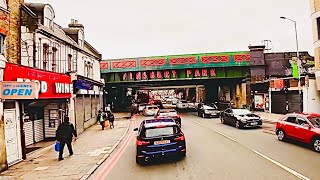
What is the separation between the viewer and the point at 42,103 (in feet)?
55.7

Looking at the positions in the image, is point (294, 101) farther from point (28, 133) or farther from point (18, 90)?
point (18, 90)

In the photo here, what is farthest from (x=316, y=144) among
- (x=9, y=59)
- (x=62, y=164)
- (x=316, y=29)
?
(x=316, y=29)

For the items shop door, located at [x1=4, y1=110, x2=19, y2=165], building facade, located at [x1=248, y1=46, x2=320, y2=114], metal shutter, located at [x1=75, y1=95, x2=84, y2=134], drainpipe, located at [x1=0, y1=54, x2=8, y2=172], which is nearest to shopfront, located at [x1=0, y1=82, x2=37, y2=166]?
shop door, located at [x1=4, y1=110, x2=19, y2=165]

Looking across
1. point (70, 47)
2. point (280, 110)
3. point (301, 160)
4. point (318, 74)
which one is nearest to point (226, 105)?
point (280, 110)

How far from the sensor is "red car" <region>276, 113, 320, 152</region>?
39.6 ft

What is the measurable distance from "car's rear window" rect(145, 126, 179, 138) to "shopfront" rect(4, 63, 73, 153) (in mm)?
5329

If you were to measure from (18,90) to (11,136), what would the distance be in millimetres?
2056

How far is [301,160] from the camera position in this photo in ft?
33.7

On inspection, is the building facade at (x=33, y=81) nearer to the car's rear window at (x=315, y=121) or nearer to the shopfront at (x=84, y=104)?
the shopfront at (x=84, y=104)

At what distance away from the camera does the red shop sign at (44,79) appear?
37.8 ft

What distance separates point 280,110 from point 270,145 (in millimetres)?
19436

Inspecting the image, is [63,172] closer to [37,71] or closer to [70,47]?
[37,71]

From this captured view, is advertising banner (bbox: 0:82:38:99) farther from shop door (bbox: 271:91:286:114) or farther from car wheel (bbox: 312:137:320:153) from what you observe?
shop door (bbox: 271:91:286:114)

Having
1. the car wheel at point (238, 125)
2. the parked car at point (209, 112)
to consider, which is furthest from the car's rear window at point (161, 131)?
the parked car at point (209, 112)
